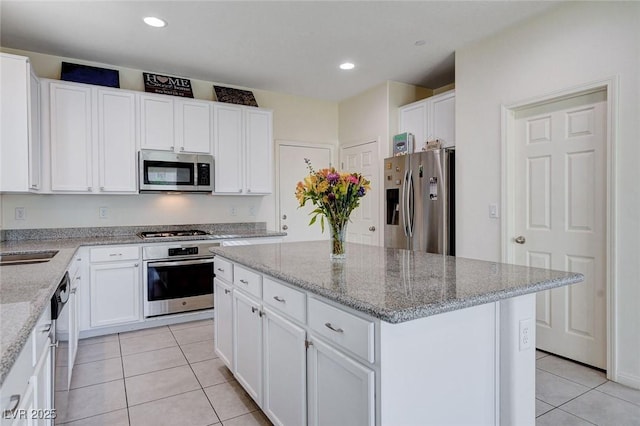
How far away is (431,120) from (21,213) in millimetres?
4208

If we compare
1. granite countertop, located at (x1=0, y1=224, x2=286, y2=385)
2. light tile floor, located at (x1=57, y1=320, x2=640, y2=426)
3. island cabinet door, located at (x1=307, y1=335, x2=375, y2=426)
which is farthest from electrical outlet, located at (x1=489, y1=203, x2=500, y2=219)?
island cabinet door, located at (x1=307, y1=335, x2=375, y2=426)

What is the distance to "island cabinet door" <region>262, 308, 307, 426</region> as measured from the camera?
1.66 meters

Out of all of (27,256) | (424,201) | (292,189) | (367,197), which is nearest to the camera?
(27,256)

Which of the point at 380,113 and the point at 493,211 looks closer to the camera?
Answer: the point at 493,211

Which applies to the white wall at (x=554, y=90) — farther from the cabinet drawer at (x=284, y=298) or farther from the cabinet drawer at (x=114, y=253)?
the cabinet drawer at (x=114, y=253)

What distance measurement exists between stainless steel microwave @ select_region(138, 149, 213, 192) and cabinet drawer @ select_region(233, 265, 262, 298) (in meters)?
1.92

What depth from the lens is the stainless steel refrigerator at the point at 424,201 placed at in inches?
144

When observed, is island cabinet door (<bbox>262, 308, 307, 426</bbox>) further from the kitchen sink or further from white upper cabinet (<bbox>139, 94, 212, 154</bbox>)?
white upper cabinet (<bbox>139, 94, 212, 154</bbox>)

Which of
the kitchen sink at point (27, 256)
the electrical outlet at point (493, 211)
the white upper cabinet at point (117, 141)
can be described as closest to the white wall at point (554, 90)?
the electrical outlet at point (493, 211)

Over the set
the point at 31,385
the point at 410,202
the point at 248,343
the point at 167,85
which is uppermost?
the point at 167,85

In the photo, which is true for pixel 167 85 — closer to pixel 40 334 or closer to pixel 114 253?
pixel 114 253

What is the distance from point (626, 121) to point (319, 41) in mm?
2412

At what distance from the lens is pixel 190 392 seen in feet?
7.99

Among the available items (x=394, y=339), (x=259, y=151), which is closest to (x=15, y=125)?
(x=259, y=151)
